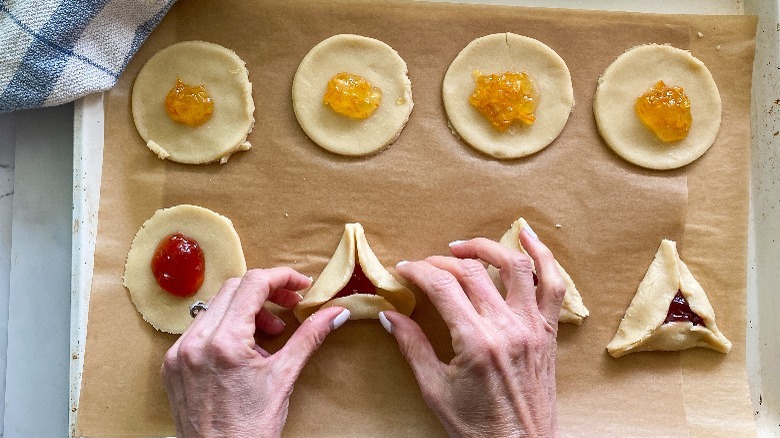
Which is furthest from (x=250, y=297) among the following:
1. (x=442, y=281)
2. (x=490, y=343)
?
(x=490, y=343)

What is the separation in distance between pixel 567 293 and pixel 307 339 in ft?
2.80

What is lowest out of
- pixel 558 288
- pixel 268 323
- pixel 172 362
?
pixel 172 362

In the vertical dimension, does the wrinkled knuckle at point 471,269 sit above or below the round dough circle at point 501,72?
below

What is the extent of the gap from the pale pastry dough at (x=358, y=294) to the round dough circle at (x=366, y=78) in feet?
1.00

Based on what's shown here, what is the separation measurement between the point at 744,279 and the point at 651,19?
0.94 meters

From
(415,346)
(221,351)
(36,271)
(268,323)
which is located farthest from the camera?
(36,271)

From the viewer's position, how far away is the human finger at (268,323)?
2.03m

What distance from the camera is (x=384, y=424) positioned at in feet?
6.63

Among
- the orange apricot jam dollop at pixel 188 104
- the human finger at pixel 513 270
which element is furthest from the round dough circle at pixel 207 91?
the human finger at pixel 513 270

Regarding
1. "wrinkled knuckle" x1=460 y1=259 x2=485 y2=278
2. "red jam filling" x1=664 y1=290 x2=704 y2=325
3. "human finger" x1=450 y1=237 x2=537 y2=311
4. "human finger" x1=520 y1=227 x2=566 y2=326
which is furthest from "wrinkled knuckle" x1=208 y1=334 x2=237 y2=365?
"red jam filling" x1=664 y1=290 x2=704 y2=325

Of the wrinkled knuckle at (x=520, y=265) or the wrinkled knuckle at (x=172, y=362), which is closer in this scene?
the wrinkled knuckle at (x=172, y=362)

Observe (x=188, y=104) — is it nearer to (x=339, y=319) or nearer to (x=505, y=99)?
(x=339, y=319)

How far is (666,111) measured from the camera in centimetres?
207

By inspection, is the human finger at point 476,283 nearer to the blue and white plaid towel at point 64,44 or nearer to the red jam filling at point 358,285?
the red jam filling at point 358,285
